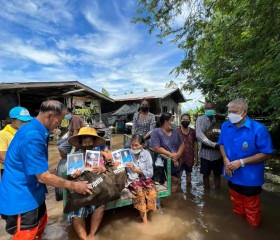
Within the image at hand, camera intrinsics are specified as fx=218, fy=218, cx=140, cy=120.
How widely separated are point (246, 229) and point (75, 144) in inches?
119

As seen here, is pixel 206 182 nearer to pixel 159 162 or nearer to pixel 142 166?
pixel 159 162

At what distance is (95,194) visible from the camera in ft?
9.62

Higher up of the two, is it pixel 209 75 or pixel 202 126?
pixel 209 75

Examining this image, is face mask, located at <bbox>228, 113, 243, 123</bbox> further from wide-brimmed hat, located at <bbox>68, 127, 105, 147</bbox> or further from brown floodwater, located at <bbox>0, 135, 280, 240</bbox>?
wide-brimmed hat, located at <bbox>68, 127, 105, 147</bbox>

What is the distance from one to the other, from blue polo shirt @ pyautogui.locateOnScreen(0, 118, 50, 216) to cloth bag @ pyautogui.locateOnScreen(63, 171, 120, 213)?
83 cm

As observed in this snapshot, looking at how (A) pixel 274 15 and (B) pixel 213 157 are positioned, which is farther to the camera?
(B) pixel 213 157

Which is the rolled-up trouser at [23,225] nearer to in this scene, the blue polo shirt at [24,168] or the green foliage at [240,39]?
the blue polo shirt at [24,168]

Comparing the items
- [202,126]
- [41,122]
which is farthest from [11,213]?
[202,126]

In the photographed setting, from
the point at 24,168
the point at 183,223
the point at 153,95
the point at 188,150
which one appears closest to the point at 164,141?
the point at 188,150

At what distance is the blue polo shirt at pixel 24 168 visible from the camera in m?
1.92

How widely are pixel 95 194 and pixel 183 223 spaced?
5.52 feet

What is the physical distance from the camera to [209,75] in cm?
579

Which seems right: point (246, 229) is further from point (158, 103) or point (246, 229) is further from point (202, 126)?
point (158, 103)

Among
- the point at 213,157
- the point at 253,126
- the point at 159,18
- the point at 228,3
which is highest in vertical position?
the point at 159,18
